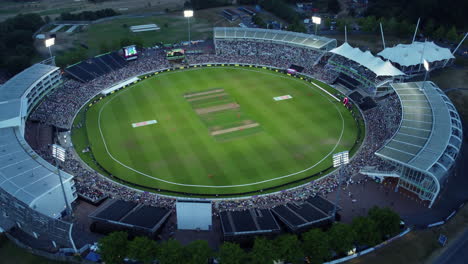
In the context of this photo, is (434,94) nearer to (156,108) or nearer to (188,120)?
(188,120)

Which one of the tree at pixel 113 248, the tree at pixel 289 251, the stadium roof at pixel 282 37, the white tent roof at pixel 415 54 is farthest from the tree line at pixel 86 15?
the tree at pixel 289 251

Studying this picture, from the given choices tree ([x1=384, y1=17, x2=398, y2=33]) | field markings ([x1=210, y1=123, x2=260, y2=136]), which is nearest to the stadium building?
field markings ([x1=210, y1=123, x2=260, y2=136])

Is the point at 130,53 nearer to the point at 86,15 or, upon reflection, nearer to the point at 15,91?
the point at 15,91

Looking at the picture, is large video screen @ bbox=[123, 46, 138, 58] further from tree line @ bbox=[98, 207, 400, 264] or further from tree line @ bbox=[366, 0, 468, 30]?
tree line @ bbox=[366, 0, 468, 30]

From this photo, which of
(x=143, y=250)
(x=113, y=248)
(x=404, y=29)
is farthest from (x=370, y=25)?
(x=113, y=248)

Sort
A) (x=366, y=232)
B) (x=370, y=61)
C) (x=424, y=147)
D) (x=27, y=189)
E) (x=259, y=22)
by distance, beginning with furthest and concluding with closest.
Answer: (x=259, y=22) → (x=370, y=61) → (x=424, y=147) → (x=27, y=189) → (x=366, y=232)

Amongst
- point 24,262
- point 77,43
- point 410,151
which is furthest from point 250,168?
point 77,43

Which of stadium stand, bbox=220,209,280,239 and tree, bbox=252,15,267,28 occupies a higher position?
tree, bbox=252,15,267,28

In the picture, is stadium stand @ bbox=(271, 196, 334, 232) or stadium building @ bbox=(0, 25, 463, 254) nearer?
stadium building @ bbox=(0, 25, 463, 254)
